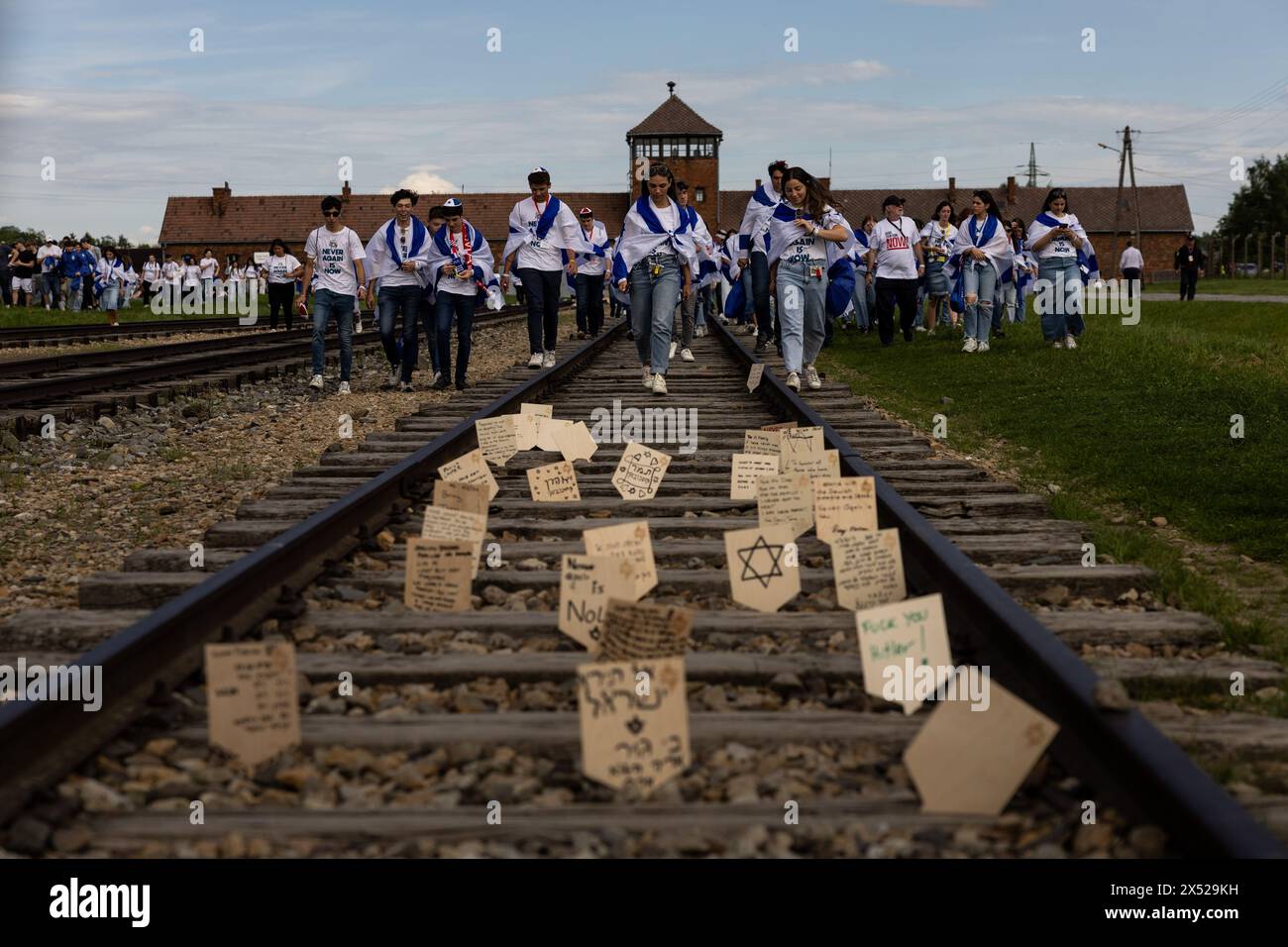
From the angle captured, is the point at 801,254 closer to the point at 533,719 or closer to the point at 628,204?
the point at 533,719

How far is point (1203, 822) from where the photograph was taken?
2.54 metres

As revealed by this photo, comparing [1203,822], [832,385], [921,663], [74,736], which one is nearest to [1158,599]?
[921,663]

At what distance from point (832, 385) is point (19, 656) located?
354 inches

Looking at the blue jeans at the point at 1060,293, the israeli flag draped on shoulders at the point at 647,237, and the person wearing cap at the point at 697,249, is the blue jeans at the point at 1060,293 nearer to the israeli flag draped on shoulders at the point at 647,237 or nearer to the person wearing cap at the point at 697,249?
the person wearing cap at the point at 697,249

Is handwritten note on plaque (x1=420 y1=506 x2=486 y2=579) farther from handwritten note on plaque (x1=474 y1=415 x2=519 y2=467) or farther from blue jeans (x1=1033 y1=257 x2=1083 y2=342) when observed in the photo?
blue jeans (x1=1033 y1=257 x2=1083 y2=342)

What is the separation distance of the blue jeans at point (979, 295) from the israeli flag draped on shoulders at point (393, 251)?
7.16 m

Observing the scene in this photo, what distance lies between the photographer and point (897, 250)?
757 inches

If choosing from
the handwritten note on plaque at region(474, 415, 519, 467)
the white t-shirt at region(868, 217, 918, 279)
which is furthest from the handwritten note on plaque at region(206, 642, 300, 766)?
the white t-shirt at region(868, 217, 918, 279)

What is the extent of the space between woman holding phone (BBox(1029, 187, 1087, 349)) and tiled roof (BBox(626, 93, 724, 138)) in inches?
3441

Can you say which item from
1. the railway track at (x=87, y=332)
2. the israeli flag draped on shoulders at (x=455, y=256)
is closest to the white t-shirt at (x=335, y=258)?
the israeli flag draped on shoulders at (x=455, y=256)

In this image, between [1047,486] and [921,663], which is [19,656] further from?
[1047,486]

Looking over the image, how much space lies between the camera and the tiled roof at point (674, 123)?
101m

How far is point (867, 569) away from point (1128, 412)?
6790 mm

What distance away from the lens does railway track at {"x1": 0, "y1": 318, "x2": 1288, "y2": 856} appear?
291 centimetres
